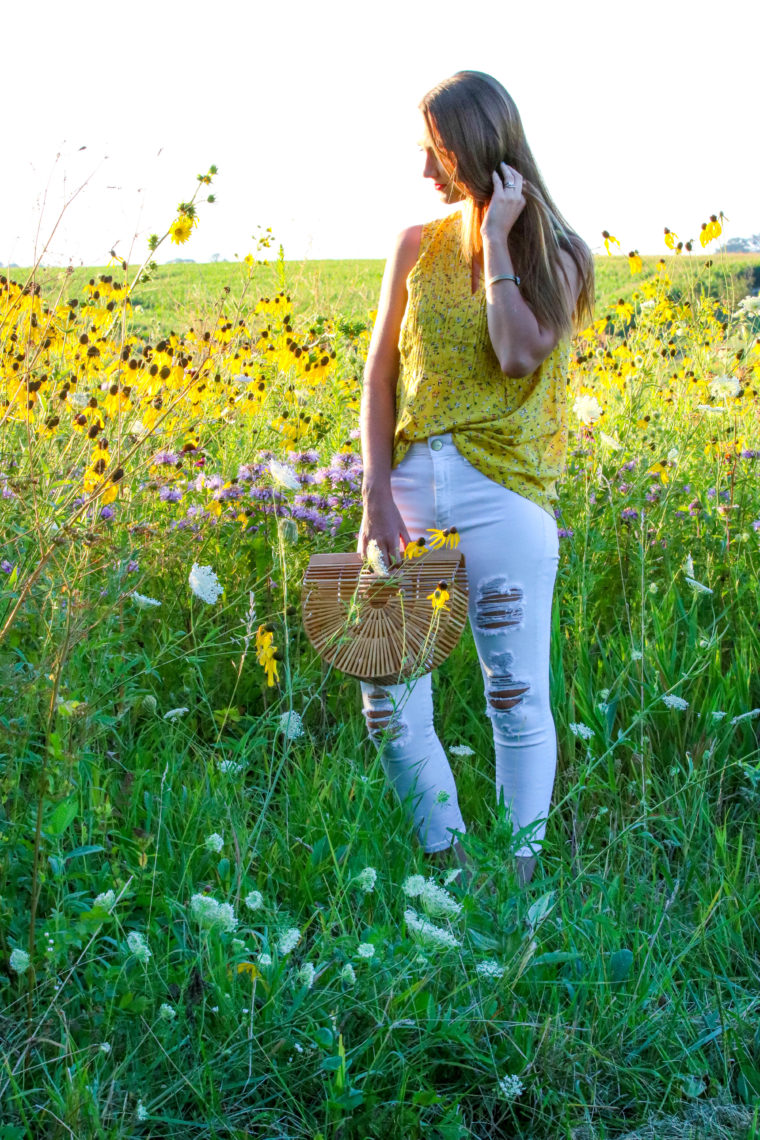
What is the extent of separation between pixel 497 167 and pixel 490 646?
40.0 inches

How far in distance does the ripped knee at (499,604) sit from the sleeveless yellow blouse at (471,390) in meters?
0.20

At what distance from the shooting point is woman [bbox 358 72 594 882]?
206 centimetres

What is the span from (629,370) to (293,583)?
91.9 inches

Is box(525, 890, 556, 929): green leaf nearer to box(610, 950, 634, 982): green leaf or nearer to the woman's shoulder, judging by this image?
box(610, 950, 634, 982): green leaf

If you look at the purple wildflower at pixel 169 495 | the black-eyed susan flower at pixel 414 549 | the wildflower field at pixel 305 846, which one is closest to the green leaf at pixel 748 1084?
the wildflower field at pixel 305 846

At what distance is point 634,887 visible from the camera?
6.84 feet

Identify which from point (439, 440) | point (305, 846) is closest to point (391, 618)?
point (439, 440)

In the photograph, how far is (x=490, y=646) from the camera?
217 cm

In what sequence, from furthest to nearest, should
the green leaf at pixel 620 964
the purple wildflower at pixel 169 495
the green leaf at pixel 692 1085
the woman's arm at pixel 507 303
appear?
the purple wildflower at pixel 169 495, the woman's arm at pixel 507 303, the green leaf at pixel 620 964, the green leaf at pixel 692 1085

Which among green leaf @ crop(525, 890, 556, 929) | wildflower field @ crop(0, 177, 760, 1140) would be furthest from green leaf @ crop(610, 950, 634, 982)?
green leaf @ crop(525, 890, 556, 929)

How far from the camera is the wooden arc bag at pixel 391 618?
205 centimetres

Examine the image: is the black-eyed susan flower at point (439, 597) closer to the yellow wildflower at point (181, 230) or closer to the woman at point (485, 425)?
the woman at point (485, 425)

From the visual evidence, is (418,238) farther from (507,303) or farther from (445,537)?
(445,537)

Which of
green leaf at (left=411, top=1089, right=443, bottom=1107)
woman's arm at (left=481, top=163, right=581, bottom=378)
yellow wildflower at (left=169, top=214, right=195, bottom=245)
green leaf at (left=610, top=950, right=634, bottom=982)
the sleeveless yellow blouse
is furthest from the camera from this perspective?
yellow wildflower at (left=169, top=214, right=195, bottom=245)
